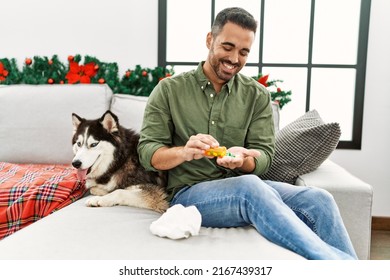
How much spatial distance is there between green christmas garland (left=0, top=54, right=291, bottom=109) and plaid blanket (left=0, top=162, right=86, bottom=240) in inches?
32.4

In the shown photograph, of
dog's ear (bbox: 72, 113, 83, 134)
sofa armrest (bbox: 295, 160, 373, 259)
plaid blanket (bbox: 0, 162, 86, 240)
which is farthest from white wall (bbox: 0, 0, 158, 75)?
sofa armrest (bbox: 295, 160, 373, 259)

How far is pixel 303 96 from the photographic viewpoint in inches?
101

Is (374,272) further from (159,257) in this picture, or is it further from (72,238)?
(72,238)

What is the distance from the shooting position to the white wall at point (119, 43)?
2.39 metres

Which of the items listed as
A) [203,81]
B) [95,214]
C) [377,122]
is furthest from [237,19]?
[377,122]

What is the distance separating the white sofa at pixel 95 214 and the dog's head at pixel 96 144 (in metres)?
0.14

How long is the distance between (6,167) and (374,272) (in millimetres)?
1656

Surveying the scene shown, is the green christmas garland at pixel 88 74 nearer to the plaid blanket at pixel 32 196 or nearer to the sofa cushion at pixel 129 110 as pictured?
the sofa cushion at pixel 129 110

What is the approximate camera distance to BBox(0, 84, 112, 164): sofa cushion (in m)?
2.00

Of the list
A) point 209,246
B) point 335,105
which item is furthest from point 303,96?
point 209,246

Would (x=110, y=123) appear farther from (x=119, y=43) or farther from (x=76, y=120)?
(x=119, y=43)

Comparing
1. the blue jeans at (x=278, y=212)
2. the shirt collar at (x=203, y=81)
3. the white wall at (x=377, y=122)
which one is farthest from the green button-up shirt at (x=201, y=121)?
the white wall at (x=377, y=122)

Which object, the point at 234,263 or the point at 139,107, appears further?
the point at 139,107

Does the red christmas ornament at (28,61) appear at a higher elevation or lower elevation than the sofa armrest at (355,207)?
higher
